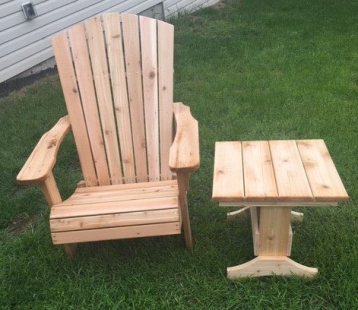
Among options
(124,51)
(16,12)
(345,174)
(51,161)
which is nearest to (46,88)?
(16,12)

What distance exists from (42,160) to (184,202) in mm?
766

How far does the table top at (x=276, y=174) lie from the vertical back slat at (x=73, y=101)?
87 cm

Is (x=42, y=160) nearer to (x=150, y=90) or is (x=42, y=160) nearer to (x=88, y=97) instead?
(x=88, y=97)

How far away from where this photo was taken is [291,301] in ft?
6.46

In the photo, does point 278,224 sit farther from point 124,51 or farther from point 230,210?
point 124,51

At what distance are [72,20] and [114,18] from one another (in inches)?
117

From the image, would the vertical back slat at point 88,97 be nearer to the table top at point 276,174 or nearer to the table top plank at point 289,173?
the table top at point 276,174

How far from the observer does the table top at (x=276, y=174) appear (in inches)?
69.9

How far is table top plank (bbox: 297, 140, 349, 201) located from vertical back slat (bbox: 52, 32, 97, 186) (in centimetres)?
129

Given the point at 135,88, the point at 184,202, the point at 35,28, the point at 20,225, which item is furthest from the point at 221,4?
the point at 184,202

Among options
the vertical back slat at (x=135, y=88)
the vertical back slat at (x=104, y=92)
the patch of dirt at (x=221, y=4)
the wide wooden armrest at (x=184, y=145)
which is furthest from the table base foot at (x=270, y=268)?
the patch of dirt at (x=221, y=4)

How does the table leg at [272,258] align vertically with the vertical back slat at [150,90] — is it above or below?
below

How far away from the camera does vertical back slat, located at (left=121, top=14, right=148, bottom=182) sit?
2.46 meters

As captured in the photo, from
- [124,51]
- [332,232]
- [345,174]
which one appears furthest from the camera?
[345,174]
